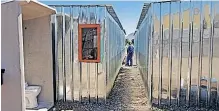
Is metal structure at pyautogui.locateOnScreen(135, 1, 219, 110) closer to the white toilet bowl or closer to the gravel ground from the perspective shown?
the gravel ground

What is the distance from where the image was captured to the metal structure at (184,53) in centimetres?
454

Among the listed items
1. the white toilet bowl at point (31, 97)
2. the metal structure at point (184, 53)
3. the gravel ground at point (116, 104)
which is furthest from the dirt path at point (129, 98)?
the white toilet bowl at point (31, 97)

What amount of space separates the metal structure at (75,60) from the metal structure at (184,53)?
1.05m

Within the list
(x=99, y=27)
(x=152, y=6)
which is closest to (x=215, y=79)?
(x=152, y=6)

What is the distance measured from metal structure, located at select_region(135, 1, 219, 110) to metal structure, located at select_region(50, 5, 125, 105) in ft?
3.44

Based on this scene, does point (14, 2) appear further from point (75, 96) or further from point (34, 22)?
point (75, 96)

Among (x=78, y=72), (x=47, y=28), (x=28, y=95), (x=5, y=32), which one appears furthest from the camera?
(x=78, y=72)

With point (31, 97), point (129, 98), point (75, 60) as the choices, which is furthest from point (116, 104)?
point (31, 97)

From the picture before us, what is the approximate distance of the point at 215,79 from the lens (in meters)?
4.61

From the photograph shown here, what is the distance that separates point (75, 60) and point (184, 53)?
2287 mm

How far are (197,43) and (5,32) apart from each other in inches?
143

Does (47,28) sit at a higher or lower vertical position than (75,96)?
higher

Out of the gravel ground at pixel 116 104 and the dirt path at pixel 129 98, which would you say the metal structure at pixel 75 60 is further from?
the dirt path at pixel 129 98

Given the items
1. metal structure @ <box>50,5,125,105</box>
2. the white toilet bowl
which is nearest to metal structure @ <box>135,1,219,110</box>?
metal structure @ <box>50,5,125,105</box>
